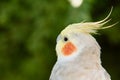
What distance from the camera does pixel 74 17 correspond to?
335cm

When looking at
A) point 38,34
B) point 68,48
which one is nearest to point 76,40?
point 68,48

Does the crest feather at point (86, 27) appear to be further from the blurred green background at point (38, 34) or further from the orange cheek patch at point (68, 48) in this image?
the blurred green background at point (38, 34)

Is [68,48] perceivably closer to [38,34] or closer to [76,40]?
[76,40]

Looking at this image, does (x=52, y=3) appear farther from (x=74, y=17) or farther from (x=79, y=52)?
(x=79, y=52)

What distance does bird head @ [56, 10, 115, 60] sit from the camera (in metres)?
1.91

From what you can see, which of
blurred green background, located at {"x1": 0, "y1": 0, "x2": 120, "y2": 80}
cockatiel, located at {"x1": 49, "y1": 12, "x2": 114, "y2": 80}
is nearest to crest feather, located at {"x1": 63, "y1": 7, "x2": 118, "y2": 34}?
cockatiel, located at {"x1": 49, "y1": 12, "x2": 114, "y2": 80}

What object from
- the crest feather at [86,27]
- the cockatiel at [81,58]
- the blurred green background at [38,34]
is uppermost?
the crest feather at [86,27]

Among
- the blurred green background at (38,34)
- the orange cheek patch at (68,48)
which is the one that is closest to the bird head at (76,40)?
the orange cheek patch at (68,48)

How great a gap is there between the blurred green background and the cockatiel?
58.5 inches

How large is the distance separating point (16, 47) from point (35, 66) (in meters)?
0.23

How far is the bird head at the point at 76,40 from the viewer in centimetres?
191

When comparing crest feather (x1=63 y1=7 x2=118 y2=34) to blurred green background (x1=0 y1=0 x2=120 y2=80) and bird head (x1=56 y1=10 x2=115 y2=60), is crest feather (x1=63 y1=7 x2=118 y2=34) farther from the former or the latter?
blurred green background (x1=0 y1=0 x2=120 y2=80)

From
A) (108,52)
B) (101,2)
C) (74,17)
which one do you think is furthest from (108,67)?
(74,17)

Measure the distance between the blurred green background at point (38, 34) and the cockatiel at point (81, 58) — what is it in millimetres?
1485
